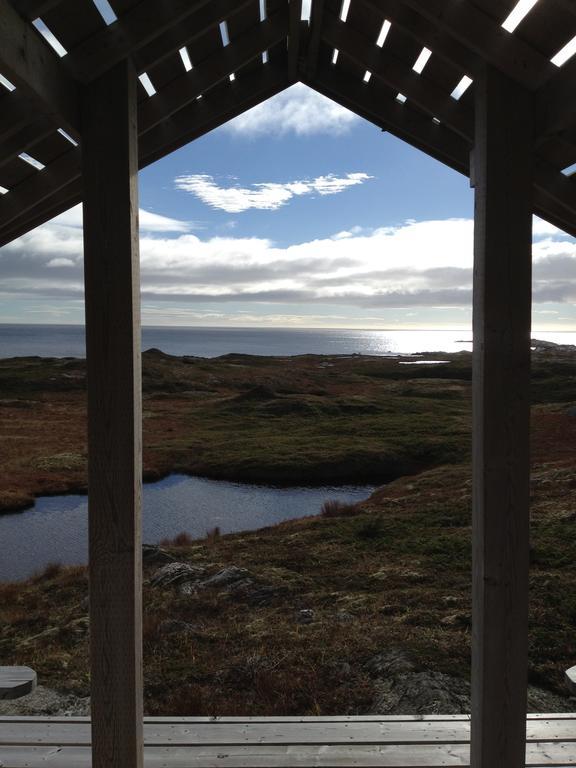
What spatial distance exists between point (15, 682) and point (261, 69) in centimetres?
428

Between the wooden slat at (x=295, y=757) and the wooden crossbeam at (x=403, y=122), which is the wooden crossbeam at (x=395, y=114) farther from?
the wooden slat at (x=295, y=757)

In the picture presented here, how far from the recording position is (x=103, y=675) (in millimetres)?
2871

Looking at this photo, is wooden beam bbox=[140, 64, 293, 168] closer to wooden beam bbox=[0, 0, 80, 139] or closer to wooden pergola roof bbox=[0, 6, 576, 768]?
wooden pergola roof bbox=[0, 6, 576, 768]

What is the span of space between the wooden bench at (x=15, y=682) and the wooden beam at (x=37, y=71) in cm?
340

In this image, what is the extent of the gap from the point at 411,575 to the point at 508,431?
27.6 feet

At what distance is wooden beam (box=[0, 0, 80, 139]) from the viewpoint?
216cm

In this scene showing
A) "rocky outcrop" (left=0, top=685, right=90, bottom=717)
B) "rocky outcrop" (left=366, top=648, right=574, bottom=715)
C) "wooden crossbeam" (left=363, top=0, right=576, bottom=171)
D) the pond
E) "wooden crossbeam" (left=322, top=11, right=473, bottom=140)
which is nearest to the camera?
"wooden crossbeam" (left=363, top=0, right=576, bottom=171)

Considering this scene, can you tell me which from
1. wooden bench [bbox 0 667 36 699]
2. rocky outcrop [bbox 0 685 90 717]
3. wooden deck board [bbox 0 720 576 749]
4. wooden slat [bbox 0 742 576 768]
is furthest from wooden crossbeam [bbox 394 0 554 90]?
rocky outcrop [bbox 0 685 90 717]

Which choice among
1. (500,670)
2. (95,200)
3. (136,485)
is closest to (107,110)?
(95,200)

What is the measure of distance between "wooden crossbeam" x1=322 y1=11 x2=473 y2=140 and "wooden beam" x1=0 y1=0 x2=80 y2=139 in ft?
4.93

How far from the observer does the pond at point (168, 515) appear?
16.0 metres

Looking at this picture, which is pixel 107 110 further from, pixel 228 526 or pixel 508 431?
pixel 228 526

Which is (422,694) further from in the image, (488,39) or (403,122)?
(488,39)

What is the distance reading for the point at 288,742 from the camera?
4.09 m
